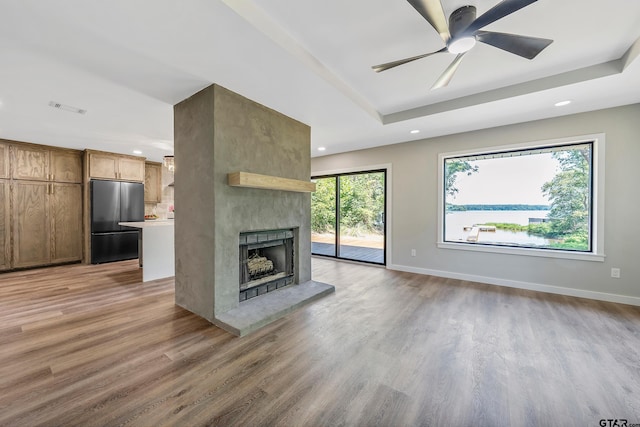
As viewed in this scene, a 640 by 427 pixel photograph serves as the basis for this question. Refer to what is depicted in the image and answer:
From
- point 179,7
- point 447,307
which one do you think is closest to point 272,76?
point 179,7

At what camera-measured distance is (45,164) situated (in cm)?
488

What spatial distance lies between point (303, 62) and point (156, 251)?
3.67 metres

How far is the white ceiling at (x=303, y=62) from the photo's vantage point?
5.66 feet

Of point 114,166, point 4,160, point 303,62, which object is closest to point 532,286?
point 303,62

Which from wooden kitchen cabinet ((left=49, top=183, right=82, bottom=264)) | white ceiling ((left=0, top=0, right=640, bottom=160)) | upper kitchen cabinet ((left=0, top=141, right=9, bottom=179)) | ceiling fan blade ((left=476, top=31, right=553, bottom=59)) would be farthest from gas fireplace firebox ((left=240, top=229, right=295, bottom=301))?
upper kitchen cabinet ((left=0, top=141, right=9, bottom=179))

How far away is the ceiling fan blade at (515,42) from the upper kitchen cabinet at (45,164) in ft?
23.4

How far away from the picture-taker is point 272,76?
2.37 metres

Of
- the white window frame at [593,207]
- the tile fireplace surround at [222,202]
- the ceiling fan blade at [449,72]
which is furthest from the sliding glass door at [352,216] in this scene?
the ceiling fan blade at [449,72]

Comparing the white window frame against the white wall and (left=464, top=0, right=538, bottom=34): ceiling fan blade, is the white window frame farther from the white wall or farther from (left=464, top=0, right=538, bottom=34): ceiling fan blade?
(left=464, top=0, right=538, bottom=34): ceiling fan blade

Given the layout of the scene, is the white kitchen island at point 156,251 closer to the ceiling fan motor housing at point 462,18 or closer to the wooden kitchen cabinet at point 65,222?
the wooden kitchen cabinet at point 65,222

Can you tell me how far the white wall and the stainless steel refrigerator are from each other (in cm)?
505

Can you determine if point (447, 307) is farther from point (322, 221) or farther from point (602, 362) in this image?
point (322, 221)

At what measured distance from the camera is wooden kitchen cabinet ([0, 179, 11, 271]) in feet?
14.6

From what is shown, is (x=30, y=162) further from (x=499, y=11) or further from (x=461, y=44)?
(x=499, y=11)
